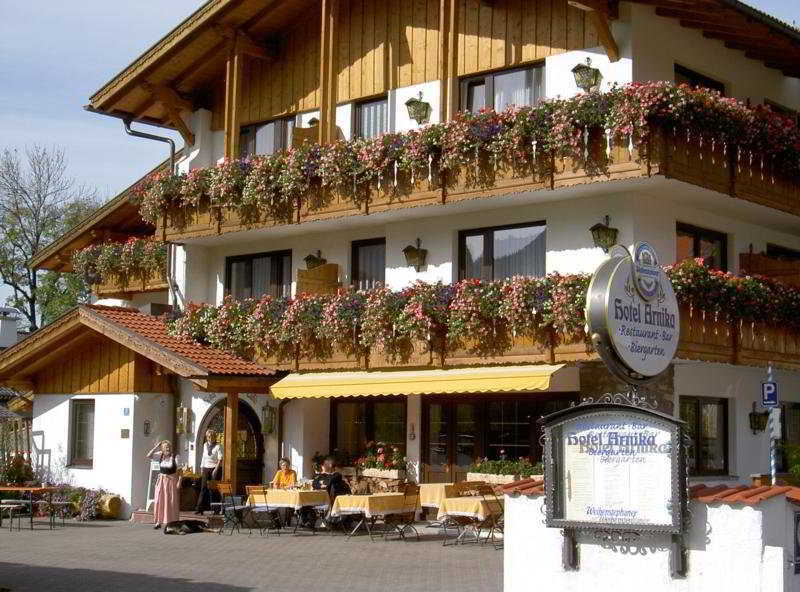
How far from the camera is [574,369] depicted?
21.5 m

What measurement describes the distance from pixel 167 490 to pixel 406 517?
431 centimetres

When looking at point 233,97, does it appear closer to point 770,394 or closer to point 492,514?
point 492,514

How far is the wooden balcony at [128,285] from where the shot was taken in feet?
96.0

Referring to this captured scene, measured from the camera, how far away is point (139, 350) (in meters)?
25.1

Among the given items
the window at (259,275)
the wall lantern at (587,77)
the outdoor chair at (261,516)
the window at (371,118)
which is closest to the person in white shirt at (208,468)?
the outdoor chair at (261,516)

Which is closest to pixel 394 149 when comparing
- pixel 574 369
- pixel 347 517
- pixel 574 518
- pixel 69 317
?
pixel 574 369

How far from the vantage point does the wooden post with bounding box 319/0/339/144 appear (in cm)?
2502

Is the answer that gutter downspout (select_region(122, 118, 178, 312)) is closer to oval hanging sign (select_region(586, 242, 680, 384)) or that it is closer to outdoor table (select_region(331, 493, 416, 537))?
outdoor table (select_region(331, 493, 416, 537))

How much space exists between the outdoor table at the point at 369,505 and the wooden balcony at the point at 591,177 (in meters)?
5.39

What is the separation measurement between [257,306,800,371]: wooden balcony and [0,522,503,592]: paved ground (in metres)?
3.08

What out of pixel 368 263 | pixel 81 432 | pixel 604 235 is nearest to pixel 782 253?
pixel 604 235

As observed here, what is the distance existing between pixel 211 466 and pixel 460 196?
764 centimetres

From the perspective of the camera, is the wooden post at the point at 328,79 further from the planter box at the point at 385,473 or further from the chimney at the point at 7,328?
the chimney at the point at 7,328

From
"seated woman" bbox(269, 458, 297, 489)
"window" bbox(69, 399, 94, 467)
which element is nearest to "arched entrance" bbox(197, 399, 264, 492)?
"window" bbox(69, 399, 94, 467)
